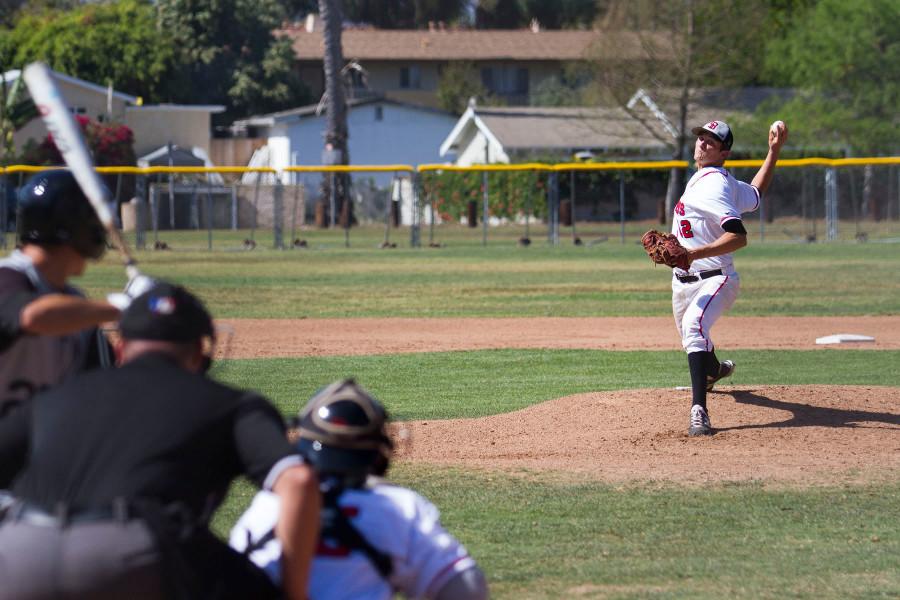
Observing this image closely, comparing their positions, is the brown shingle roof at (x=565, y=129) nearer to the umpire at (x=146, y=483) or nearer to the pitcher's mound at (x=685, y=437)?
the pitcher's mound at (x=685, y=437)

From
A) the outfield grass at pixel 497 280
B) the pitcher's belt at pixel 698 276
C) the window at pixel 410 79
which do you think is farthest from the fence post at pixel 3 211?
the window at pixel 410 79

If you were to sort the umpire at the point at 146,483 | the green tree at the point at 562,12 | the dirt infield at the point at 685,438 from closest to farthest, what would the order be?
1. the umpire at the point at 146,483
2. the dirt infield at the point at 685,438
3. the green tree at the point at 562,12

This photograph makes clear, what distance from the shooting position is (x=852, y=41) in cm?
4728

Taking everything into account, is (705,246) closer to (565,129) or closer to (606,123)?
(606,123)

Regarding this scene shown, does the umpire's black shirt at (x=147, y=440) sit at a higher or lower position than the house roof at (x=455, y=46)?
lower

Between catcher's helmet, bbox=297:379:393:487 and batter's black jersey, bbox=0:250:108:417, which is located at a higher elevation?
batter's black jersey, bbox=0:250:108:417

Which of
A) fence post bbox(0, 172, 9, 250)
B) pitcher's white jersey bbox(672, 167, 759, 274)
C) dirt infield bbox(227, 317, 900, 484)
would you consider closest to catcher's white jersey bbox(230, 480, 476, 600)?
dirt infield bbox(227, 317, 900, 484)

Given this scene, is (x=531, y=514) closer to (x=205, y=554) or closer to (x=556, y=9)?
(x=205, y=554)

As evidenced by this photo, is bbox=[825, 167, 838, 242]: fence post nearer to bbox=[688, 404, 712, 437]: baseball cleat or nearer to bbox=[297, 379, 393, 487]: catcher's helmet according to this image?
bbox=[688, 404, 712, 437]: baseball cleat

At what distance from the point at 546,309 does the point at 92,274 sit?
10122 millimetres

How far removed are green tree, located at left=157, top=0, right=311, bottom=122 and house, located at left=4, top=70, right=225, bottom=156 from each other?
6830mm

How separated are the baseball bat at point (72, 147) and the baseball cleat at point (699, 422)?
5040 millimetres

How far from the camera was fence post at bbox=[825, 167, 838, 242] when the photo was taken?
1228 inches

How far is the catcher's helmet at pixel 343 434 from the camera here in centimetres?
334
